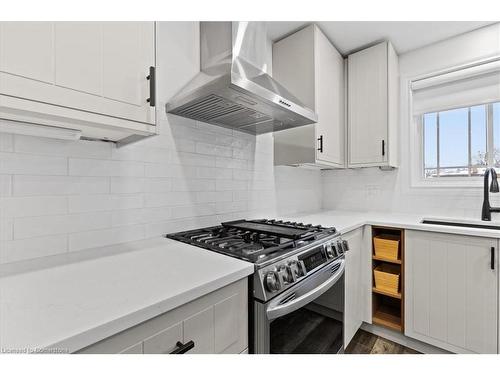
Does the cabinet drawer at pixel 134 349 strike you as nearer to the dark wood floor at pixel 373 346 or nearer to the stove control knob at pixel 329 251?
the stove control knob at pixel 329 251

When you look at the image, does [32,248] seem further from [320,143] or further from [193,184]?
[320,143]

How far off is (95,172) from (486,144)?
291 centimetres

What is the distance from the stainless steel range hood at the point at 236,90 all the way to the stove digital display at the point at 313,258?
0.78m

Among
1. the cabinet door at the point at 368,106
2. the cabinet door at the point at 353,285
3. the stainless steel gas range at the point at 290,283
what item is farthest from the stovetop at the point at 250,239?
the cabinet door at the point at 368,106

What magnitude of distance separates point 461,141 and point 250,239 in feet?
7.37

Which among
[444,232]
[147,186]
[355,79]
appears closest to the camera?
[147,186]

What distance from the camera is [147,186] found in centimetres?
133

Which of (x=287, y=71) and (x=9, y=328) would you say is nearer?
(x=9, y=328)

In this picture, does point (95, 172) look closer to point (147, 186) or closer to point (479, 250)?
point (147, 186)

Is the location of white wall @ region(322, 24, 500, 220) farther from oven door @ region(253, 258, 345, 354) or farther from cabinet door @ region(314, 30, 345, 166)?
oven door @ region(253, 258, 345, 354)

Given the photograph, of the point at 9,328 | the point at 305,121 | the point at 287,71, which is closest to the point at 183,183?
the point at 305,121

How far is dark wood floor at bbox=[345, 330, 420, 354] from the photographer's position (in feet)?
5.91

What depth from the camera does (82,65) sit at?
31.9 inches

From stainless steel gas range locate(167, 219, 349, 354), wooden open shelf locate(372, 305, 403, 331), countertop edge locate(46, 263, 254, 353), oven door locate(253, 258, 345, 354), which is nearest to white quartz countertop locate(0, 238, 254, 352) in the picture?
countertop edge locate(46, 263, 254, 353)
